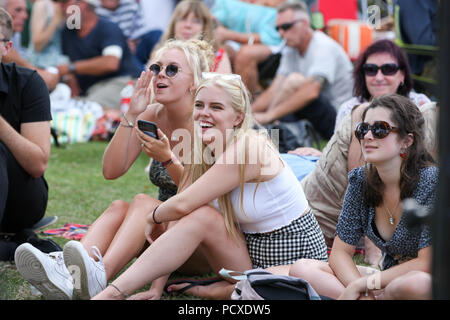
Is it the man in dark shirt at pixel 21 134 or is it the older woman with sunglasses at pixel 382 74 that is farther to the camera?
the older woman with sunglasses at pixel 382 74

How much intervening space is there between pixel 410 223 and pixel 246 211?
128cm

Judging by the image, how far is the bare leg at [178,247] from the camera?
259cm

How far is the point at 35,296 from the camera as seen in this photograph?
112 inches

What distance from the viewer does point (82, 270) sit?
264cm

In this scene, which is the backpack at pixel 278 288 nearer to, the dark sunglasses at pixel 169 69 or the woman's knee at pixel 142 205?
the woman's knee at pixel 142 205

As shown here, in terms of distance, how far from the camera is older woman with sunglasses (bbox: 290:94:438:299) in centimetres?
238

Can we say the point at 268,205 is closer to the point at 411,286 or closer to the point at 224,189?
the point at 224,189

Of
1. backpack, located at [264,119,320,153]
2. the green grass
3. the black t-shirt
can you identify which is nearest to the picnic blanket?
the green grass

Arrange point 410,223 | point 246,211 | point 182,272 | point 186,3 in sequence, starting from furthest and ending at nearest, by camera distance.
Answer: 1. point 186,3
2. point 182,272
3. point 246,211
4. point 410,223

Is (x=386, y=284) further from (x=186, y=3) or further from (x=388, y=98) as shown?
(x=186, y=3)

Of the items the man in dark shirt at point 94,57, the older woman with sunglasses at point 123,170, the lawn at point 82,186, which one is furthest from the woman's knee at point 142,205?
the man in dark shirt at point 94,57

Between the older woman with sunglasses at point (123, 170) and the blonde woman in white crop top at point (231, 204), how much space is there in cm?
14

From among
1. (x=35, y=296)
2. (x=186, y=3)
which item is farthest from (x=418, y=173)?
(x=186, y=3)

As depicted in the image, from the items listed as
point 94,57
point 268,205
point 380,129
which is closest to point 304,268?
point 268,205
